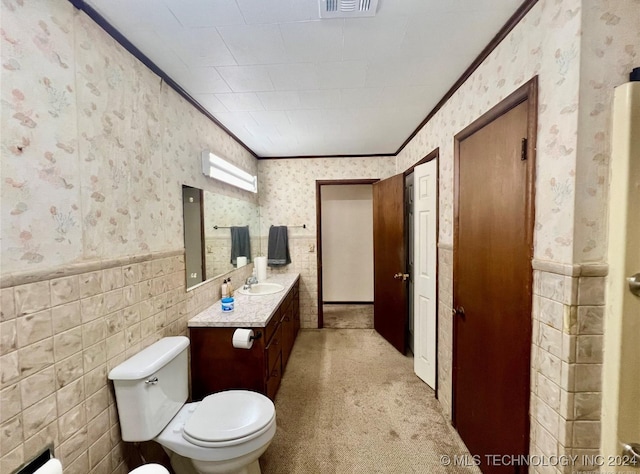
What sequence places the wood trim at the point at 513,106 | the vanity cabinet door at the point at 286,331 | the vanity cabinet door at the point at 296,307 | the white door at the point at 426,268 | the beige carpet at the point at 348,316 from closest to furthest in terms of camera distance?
the wood trim at the point at 513,106
the white door at the point at 426,268
the vanity cabinet door at the point at 286,331
the vanity cabinet door at the point at 296,307
the beige carpet at the point at 348,316

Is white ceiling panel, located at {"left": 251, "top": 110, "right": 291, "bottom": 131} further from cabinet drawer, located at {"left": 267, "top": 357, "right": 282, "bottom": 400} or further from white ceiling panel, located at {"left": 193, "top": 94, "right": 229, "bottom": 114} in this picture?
cabinet drawer, located at {"left": 267, "top": 357, "right": 282, "bottom": 400}

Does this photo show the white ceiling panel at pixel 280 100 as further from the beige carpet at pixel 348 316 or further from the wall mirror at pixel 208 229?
the beige carpet at pixel 348 316

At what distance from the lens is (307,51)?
1.40m

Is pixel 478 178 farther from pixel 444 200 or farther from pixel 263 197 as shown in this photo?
pixel 263 197

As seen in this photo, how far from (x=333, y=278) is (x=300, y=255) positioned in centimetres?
138

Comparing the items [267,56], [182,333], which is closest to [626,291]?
[267,56]

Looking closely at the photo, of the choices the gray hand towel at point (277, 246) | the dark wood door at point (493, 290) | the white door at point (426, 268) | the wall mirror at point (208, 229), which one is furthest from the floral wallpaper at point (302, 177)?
the dark wood door at point (493, 290)

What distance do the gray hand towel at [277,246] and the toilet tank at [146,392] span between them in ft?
7.17

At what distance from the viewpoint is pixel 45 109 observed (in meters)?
0.93

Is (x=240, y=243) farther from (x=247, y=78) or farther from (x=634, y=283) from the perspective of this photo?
(x=634, y=283)

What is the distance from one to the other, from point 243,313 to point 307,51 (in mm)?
1744

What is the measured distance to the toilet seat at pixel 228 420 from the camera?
121 cm

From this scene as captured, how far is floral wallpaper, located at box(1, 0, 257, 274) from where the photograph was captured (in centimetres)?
84

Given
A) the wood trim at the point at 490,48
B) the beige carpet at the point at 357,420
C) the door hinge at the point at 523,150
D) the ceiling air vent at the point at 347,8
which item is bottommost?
the beige carpet at the point at 357,420
